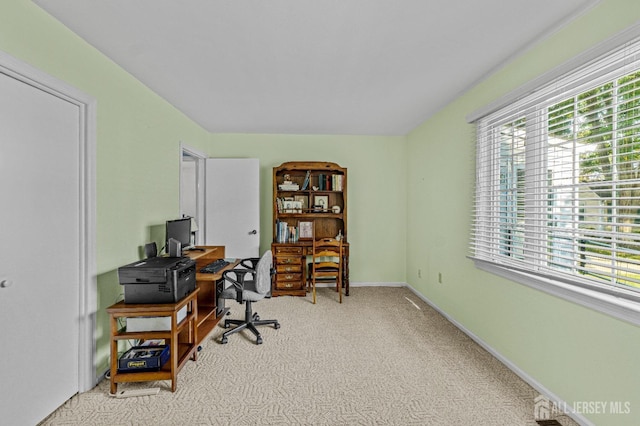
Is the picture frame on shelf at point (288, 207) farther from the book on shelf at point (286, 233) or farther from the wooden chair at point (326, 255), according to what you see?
the wooden chair at point (326, 255)

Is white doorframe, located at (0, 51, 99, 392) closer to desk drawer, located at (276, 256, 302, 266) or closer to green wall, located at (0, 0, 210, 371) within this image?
green wall, located at (0, 0, 210, 371)

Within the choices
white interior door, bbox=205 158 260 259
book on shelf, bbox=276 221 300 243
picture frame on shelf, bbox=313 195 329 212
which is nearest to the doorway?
white interior door, bbox=205 158 260 259

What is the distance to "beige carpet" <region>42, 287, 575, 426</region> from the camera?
184cm

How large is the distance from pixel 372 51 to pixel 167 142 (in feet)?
8.02

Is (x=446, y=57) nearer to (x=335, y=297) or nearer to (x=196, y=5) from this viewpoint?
(x=196, y=5)

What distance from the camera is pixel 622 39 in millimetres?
1502

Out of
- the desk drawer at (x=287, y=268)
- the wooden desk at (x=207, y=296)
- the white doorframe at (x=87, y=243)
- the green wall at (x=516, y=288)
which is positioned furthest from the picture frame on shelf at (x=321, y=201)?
the white doorframe at (x=87, y=243)

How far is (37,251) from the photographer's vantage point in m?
1.78

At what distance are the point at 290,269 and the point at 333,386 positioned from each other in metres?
2.23

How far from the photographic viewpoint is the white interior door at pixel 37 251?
161 centimetres

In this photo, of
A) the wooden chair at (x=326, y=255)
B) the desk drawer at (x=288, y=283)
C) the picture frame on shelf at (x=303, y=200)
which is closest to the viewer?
the wooden chair at (x=326, y=255)

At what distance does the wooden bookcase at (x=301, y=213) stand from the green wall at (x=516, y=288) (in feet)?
4.14

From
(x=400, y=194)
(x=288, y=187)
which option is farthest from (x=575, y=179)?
(x=288, y=187)

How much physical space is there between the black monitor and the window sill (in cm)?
315
